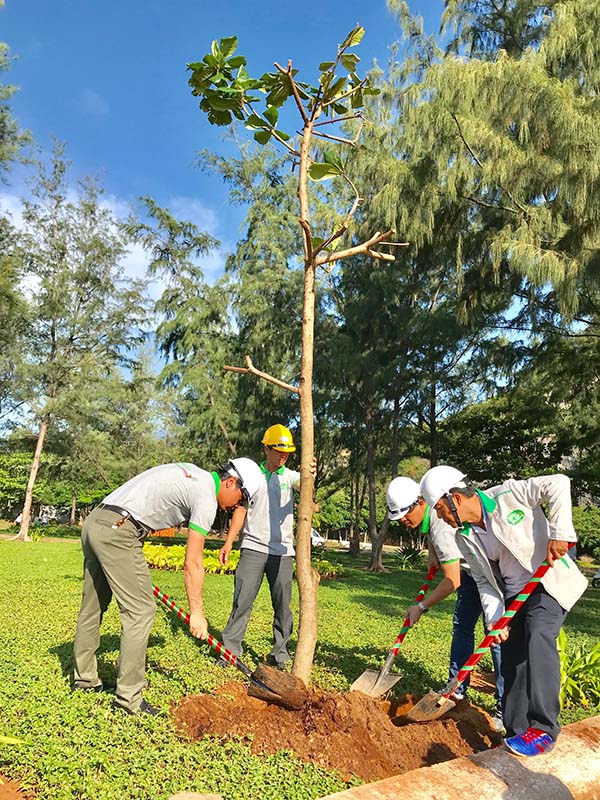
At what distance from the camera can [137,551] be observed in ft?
11.7

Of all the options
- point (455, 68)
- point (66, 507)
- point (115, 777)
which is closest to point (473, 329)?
point (455, 68)

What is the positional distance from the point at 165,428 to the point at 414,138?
72.2ft

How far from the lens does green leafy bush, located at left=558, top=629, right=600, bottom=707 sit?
413 cm

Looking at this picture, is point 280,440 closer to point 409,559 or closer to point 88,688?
point 88,688

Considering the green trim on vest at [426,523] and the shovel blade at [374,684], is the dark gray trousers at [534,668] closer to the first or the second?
the green trim on vest at [426,523]

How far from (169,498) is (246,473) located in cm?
49

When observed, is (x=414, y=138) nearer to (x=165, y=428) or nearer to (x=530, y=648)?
(x=530, y=648)

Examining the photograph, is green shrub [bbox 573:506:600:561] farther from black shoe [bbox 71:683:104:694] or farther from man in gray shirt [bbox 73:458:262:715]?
black shoe [bbox 71:683:104:694]

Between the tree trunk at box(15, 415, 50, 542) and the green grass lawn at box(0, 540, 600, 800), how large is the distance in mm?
11806

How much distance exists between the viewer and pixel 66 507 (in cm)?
3822

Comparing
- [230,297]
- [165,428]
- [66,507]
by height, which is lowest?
[66,507]

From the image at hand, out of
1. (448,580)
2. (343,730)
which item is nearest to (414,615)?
(448,580)

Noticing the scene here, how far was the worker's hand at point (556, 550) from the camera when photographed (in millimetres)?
A: 2869

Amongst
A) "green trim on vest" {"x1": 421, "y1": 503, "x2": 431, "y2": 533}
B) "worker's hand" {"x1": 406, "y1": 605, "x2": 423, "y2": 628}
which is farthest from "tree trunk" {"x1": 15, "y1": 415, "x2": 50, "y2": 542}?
"green trim on vest" {"x1": 421, "y1": 503, "x2": 431, "y2": 533}
